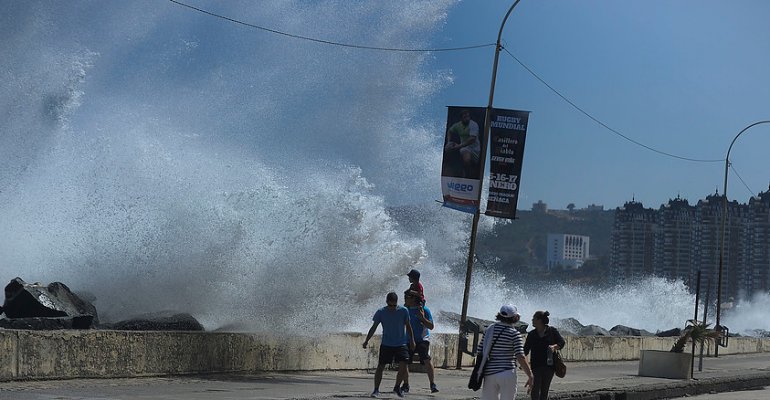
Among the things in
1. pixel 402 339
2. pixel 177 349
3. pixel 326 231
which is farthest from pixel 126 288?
pixel 402 339

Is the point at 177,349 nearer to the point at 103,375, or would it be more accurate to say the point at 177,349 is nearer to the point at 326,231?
the point at 103,375

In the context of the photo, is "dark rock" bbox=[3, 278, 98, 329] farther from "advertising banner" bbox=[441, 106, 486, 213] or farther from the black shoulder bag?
the black shoulder bag

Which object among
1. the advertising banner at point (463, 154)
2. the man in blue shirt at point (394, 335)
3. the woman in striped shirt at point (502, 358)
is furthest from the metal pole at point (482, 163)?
the woman in striped shirt at point (502, 358)

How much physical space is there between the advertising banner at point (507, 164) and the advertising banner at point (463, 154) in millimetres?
443

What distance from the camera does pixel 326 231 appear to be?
2353 cm

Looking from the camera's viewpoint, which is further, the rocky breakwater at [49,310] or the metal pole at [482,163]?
the metal pole at [482,163]

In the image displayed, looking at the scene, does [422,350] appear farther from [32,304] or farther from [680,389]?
[680,389]

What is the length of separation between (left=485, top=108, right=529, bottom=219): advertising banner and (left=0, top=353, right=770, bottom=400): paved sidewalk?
10.8 feet

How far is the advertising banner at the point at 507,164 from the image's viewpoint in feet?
76.2

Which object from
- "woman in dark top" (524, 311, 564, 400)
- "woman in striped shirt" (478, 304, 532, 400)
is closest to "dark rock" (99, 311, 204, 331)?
"woman in dark top" (524, 311, 564, 400)

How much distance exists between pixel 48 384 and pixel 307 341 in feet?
19.6

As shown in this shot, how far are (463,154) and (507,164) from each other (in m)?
1.13

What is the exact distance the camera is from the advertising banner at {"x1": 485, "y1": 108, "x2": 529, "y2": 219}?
23219mm

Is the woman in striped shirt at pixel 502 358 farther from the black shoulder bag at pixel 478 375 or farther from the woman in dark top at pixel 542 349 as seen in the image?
the woman in dark top at pixel 542 349
